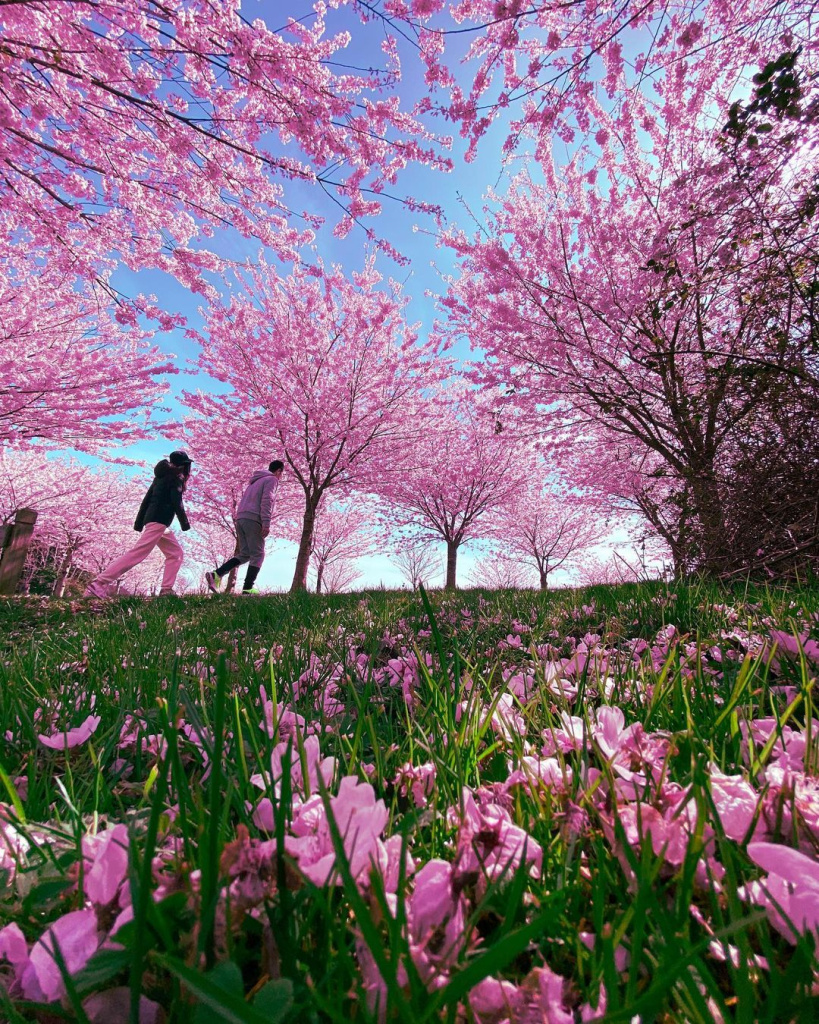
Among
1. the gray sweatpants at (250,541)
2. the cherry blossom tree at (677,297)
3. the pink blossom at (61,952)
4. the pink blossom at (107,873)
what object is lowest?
the pink blossom at (61,952)

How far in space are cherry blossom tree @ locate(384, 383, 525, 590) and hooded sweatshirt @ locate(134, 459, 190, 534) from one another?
34.0 ft

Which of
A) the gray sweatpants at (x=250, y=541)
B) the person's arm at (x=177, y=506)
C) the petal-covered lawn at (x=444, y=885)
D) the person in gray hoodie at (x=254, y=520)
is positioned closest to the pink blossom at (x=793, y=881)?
the petal-covered lawn at (x=444, y=885)

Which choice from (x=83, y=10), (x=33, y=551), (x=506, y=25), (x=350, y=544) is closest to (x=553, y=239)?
(x=506, y=25)

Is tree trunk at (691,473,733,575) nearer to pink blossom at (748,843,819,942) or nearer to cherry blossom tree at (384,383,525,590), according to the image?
pink blossom at (748,843,819,942)

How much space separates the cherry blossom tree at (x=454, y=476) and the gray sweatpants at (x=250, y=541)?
904cm

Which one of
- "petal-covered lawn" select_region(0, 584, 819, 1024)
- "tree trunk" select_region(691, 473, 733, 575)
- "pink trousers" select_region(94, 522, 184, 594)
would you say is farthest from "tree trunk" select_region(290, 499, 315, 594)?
"petal-covered lawn" select_region(0, 584, 819, 1024)

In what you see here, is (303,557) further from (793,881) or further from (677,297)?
(793,881)

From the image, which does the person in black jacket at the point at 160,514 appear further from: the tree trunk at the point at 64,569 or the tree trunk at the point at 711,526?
the tree trunk at the point at 64,569

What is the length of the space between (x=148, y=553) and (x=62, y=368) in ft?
22.3

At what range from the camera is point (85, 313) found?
10.5m

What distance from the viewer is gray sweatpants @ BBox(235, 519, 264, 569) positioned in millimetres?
8984

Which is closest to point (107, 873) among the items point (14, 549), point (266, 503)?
point (266, 503)

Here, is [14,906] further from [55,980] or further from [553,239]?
[553,239]

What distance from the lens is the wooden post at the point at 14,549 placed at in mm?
8570
